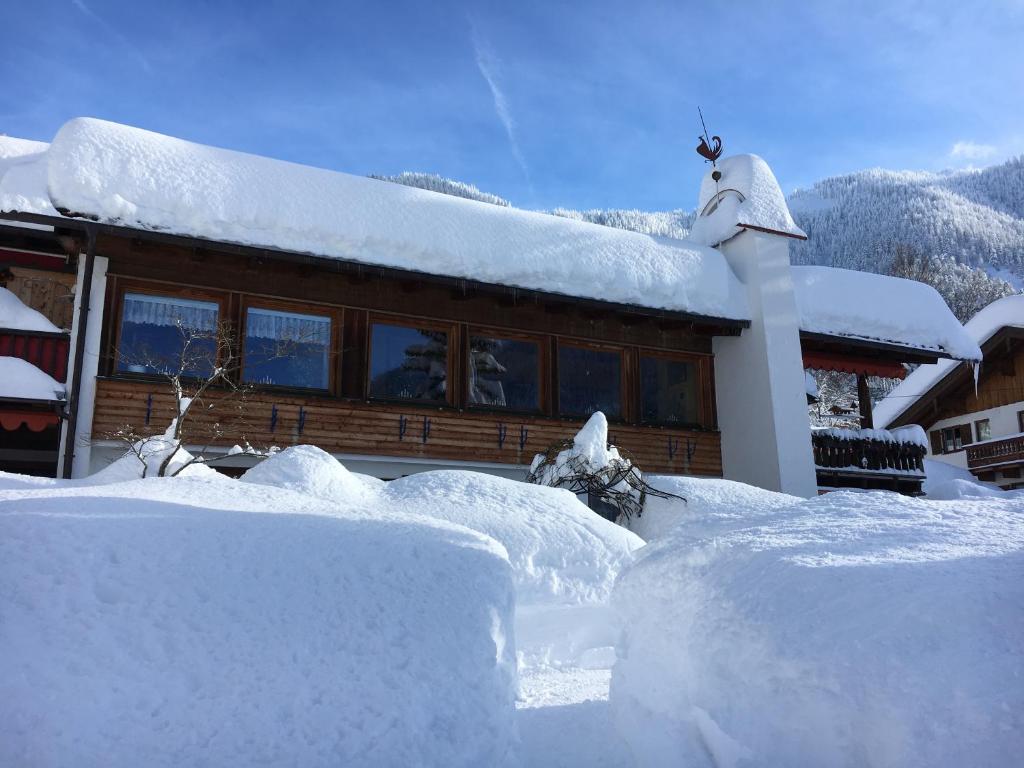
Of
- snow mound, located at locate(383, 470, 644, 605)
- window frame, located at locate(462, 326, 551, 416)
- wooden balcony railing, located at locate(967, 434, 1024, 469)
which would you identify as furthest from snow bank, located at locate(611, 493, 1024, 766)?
wooden balcony railing, located at locate(967, 434, 1024, 469)

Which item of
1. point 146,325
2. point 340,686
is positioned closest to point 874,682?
point 340,686

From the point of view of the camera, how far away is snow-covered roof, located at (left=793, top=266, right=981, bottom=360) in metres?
14.5

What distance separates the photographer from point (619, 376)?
13484 mm

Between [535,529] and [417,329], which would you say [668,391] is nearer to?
[417,329]

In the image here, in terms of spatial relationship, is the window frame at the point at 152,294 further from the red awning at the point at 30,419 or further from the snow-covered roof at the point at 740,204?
the snow-covered roof at the point at 740,204

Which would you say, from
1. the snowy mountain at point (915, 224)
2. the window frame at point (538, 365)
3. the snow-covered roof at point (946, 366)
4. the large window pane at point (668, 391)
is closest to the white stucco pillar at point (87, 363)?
the window frame at point (538, 365)

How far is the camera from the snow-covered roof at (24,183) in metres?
10.8

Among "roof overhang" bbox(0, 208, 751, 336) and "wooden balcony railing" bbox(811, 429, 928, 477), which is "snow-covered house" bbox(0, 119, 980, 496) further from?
"wooden balcony railing" bbox(811, 429, 928, 477)

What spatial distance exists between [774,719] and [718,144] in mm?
14323

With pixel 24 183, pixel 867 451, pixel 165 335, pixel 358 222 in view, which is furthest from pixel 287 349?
pixel 867 451

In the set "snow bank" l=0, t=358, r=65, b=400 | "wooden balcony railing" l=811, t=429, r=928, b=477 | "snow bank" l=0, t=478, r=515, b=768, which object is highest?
"snow bank" l=0, t=358, r=65, b=400

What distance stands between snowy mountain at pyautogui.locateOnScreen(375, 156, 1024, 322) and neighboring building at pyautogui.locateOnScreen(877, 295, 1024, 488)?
2252 cm

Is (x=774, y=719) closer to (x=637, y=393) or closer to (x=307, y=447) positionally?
(x=307, y=447)

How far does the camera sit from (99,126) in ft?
33.3
